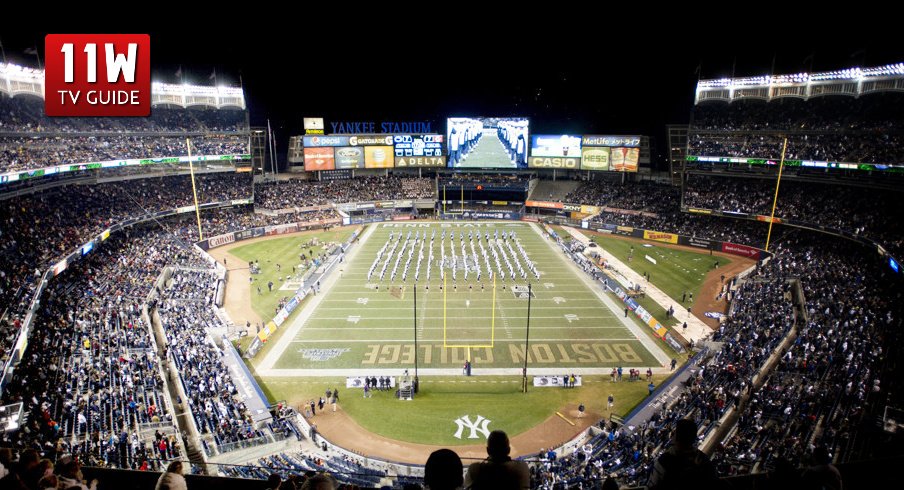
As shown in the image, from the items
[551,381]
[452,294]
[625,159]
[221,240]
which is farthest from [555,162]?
[551,381]

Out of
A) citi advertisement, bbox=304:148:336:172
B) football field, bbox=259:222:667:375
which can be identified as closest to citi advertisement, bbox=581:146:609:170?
football field, bbox=259:222:667:375

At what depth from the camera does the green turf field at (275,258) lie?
36688 mm

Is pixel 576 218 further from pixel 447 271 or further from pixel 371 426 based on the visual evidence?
pixel 371 426

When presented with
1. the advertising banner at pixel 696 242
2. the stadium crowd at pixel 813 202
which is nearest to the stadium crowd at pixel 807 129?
the stadium crowd at pixel 813 202

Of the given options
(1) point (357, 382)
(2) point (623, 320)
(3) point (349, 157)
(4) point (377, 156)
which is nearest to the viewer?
(1) point (357, 382)

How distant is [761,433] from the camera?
57.9 feet

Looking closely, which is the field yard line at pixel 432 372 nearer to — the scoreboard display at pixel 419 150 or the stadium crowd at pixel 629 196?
the stadium crowd at pixel 629 196

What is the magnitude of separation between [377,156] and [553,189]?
25.5 m

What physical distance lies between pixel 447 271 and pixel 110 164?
32862mm

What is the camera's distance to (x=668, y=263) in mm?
46719

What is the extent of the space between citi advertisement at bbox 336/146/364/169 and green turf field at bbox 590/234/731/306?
113ft

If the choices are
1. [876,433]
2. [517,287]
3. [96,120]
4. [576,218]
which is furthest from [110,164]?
[876,433]

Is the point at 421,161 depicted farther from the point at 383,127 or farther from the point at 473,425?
the point at 473,425

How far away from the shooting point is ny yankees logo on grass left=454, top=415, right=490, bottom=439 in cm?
2106
